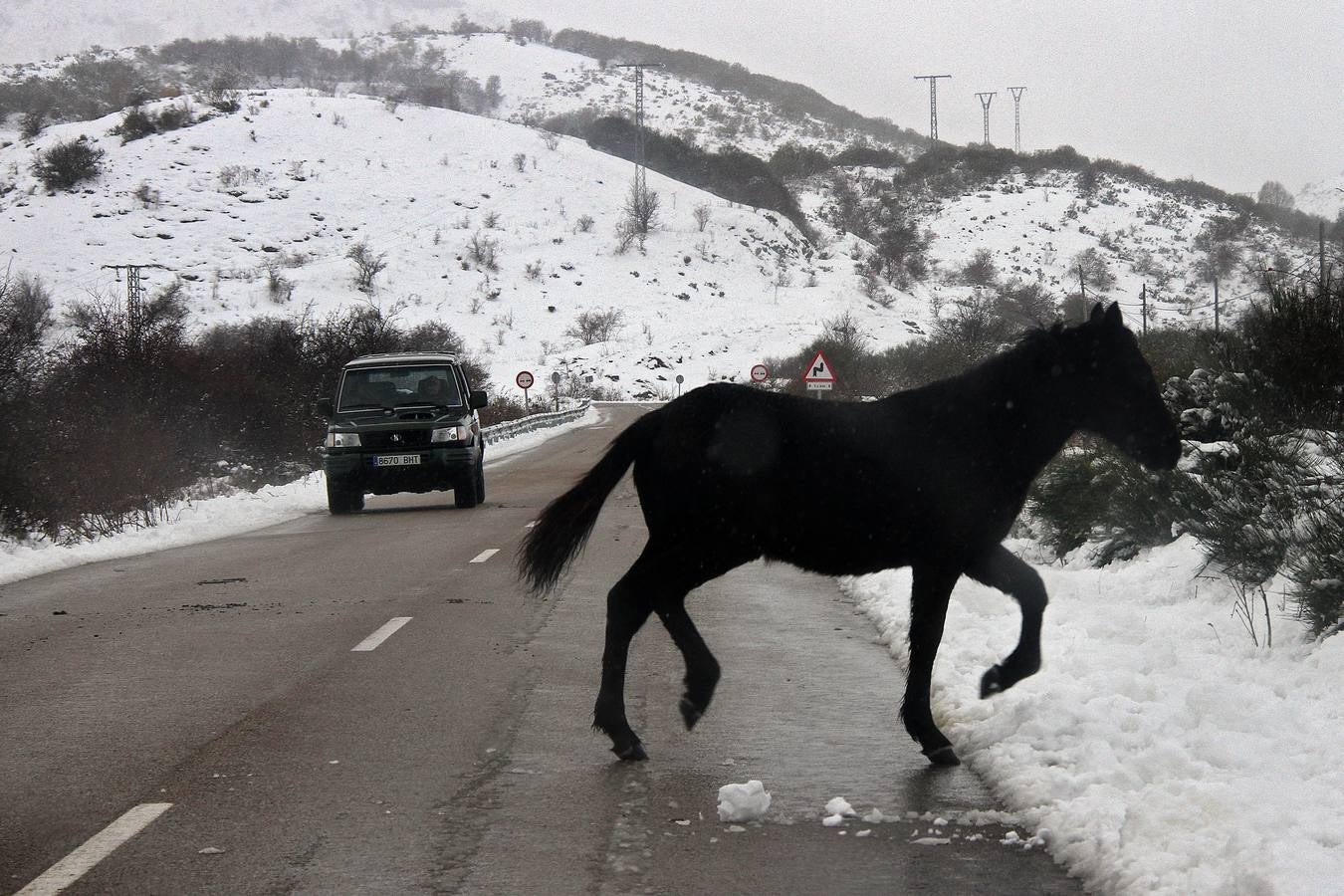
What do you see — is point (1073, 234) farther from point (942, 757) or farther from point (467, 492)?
point (942, 757)

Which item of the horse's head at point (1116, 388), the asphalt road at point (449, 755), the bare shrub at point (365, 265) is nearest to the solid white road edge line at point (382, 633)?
the asphalt road at point (449, 755)

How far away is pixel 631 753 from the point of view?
5902 millimetres

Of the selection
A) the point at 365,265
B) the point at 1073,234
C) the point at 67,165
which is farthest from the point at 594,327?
the point at 1073,234

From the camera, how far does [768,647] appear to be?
29.3 feet

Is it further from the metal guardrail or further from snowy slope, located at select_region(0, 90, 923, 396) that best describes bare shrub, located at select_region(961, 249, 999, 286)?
A: the metal guardrail

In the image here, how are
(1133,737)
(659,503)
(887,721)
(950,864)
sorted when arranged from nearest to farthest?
(950,864) → (1133,737) → (659,503) → (887,721)

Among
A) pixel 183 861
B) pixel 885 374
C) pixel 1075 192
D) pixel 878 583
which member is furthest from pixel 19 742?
pixel 1075 192

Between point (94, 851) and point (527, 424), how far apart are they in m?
40.7

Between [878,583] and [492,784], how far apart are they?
657 centimetres

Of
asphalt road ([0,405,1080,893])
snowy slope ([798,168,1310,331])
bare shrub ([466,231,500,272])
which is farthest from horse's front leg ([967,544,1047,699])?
snowy slope ([798,168,1310,331])

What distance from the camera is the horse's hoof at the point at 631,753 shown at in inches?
232

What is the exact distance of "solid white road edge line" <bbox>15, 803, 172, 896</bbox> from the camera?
4309 millimetres

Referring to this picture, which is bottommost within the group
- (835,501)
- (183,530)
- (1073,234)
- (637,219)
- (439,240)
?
(183,530)

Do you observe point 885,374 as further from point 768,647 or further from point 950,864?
point 950,864
